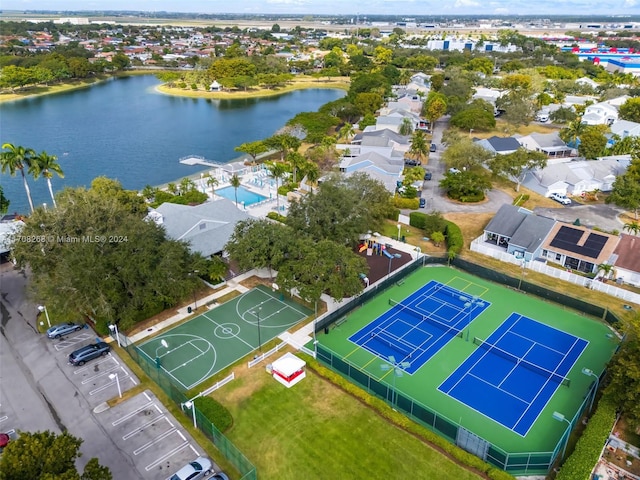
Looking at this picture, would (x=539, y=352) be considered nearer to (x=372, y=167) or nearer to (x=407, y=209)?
(x=407, y=209)

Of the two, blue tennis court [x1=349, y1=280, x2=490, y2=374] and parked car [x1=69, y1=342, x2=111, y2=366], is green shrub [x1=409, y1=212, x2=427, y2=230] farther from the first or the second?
parked car [x1=69, y1=342, x2=111, y2=366]

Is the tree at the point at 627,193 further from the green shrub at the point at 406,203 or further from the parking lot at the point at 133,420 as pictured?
the parking lot at the point at 133,420

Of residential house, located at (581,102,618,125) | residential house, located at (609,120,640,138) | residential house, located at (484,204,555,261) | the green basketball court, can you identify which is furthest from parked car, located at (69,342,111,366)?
residential house, located at (581,102,618,125)

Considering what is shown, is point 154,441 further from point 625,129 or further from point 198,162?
point 625,129

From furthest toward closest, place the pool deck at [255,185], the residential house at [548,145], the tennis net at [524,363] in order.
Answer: the residential house at [548,145], the pool deck at [255,185], the tennis net at [524,363]

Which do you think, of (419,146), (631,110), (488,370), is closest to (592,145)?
(419,146)

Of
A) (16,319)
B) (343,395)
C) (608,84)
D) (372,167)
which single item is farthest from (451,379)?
(608,84)

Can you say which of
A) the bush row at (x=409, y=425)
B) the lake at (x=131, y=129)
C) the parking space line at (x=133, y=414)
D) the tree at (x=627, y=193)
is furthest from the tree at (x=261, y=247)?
the tree at (x=627, y=193)
